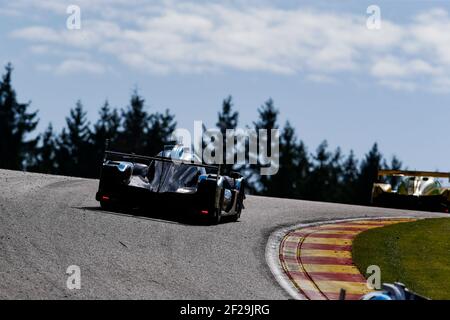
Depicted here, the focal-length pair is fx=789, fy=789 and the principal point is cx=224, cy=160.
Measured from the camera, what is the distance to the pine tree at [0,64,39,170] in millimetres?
77000

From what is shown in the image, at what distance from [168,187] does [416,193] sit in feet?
48.2

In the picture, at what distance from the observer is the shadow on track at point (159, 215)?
1577 cm

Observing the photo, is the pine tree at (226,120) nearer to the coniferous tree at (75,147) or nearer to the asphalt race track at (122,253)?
the coniferous tree at (75,147)

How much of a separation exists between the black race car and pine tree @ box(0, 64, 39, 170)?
6184cm

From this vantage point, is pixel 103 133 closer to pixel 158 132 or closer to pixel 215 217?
pixel 158 132

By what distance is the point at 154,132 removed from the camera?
289ft

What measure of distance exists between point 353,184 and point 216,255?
81850 mm

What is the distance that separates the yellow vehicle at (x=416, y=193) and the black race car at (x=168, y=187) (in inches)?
523

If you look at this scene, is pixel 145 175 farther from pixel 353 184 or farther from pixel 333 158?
pixel 333 158

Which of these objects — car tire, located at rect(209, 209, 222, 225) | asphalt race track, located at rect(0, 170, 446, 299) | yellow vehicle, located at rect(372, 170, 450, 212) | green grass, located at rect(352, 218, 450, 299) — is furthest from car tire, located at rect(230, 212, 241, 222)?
yellow vehicle, located at rect(372, 170, 450, 212)

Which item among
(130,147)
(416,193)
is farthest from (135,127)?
(416,193)

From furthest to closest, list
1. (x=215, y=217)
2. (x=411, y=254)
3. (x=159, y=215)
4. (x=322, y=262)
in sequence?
1. (x=159, y=215)
2. (x=215, y=217)
3. (x=411, y=254)
4. (x=322, y=262)

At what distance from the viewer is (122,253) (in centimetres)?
1143

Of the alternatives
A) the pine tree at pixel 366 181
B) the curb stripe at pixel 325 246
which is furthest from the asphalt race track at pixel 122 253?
the pine tree at pixel 366 181
